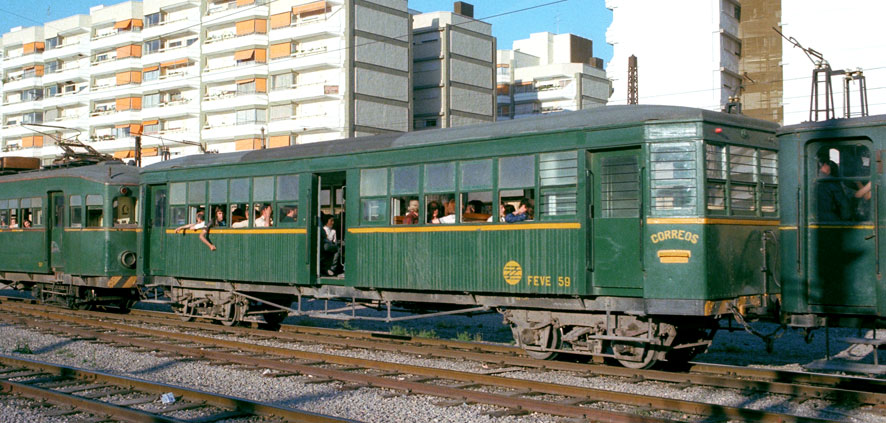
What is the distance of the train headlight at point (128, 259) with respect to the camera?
61.3 feet

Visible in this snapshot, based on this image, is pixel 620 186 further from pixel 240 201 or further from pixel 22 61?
pixel 22 61

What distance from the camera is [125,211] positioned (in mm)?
18891

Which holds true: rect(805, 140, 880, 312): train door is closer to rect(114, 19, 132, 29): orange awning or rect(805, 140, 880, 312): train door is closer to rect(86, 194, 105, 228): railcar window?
rect(86, 194, 105, 228): railcar window

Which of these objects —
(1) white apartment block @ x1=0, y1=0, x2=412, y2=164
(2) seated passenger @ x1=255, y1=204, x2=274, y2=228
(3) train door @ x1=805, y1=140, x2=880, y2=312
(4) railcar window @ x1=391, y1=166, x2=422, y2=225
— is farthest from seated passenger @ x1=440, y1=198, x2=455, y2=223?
(1) white apartment block @ x1=0, y1=0, x2=412, y2=164

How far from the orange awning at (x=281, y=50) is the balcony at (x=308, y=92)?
2461mm

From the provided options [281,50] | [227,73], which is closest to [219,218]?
[281,50]

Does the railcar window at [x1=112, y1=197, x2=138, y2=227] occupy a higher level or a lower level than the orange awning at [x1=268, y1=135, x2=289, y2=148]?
lower

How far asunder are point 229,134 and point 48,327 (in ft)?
151

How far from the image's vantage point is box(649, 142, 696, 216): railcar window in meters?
10.0

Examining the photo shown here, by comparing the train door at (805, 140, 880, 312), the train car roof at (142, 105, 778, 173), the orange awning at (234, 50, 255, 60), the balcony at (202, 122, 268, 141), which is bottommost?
the train door at (805, 140, 880, 312)

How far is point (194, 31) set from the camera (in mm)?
64688

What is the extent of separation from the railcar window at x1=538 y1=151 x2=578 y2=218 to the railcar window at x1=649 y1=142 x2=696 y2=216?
3.36 ft

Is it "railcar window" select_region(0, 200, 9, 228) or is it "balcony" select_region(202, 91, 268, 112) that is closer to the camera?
"railcar window" select_region(0, 200, 9, 228)

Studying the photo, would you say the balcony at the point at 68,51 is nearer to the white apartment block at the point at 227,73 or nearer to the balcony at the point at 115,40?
the white apartment block at the point at 227,73
